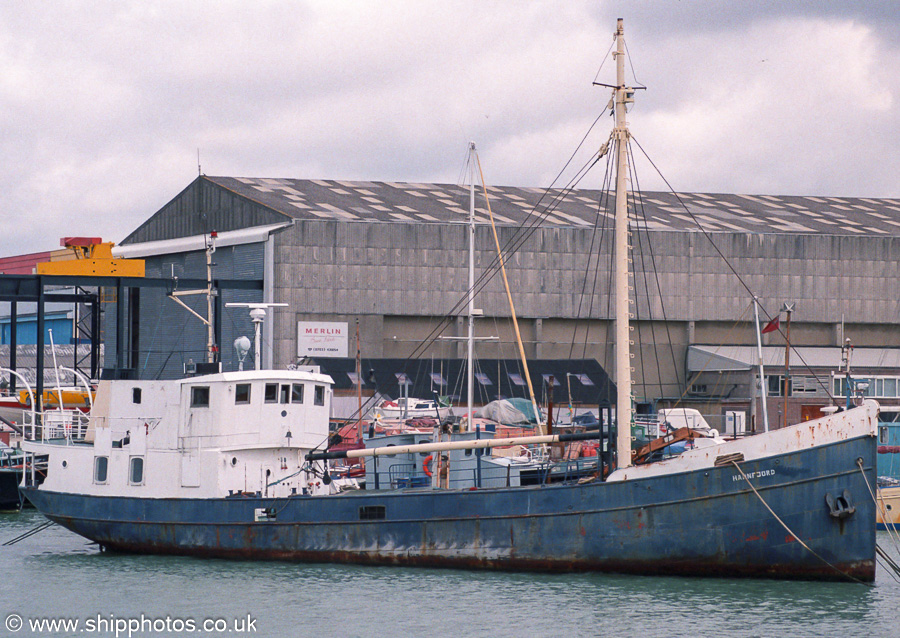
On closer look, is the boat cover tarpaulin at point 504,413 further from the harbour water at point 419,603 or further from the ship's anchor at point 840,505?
the ship's anchor at point 840,505

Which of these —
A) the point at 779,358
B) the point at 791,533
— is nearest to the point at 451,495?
the point at 791,533

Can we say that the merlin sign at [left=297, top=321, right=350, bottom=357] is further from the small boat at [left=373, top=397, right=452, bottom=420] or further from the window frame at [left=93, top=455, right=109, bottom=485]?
the window frame at [left=93, top=455, right=109, bottom=485]

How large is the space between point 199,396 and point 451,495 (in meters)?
7.17

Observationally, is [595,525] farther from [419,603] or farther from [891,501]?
[891,501]

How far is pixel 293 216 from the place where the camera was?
6744cm

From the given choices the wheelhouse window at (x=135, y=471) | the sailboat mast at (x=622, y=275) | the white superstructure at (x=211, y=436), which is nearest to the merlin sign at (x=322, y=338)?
the white superstructure at (x=211, y=436)

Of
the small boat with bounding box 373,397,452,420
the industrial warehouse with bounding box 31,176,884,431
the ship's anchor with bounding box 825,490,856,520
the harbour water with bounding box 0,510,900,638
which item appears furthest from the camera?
the industrial warehouse with bounding box 31,176,884,431

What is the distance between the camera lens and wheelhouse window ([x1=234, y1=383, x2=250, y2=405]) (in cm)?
2969

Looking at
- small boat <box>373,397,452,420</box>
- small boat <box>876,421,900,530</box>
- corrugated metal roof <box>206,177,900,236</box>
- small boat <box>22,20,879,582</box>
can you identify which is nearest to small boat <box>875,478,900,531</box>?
small boat <box>876,421,900,530</box>

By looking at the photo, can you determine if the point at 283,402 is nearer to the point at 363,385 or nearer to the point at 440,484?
the point at 440,484

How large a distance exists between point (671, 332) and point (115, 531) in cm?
4675

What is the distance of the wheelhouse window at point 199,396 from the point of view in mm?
29734

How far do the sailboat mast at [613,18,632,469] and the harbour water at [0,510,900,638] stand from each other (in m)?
3.25

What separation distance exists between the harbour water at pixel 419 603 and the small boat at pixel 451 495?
55 centimetres
